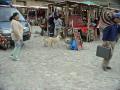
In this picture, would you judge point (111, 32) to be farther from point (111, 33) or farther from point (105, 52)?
point (105, 52)

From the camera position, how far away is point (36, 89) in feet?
25.9

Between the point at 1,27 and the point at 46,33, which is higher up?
the point at 1,27

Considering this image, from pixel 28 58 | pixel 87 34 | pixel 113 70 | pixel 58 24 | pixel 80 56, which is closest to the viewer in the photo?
pixel 113 70

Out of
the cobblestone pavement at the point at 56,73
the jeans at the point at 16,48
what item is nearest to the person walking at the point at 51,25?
the cobblestone pavement at the point at 56,73

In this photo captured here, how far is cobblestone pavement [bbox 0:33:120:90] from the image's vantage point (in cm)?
835

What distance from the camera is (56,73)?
9906 millimetres

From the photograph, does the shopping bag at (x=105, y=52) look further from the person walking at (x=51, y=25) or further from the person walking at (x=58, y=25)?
the person walking at (x=51, y=25)

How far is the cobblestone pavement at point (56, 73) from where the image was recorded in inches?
329

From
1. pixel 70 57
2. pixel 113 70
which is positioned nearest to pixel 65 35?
pixel 70 57

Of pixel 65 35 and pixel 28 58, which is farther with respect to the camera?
pixel 65 35

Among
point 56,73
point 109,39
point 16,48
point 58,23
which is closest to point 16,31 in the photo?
point 16,48

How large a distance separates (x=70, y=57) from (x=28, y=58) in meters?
1.66

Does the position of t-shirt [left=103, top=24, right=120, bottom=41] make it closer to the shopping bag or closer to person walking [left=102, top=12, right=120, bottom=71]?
person walking [left=102, top=12, right=120, bottom=71]

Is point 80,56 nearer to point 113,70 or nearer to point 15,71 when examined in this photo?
point 113,70
